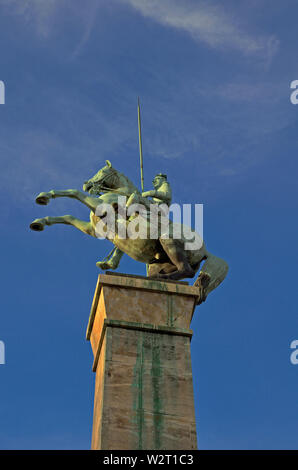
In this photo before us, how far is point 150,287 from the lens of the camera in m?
13.8

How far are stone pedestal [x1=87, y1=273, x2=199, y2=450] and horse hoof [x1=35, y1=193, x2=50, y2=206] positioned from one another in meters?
2.62

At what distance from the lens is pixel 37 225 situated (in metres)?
15.6

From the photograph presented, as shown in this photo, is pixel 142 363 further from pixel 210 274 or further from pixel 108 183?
pixel 108 183

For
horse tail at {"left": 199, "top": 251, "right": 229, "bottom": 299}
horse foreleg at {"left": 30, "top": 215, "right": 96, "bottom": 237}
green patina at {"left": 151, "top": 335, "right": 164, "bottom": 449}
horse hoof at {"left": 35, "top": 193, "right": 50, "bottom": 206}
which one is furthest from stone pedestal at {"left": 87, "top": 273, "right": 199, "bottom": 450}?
horse hoof at {"left": 35, "top": 193, "right": 50, "bottom": 206}

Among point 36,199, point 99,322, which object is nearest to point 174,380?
point 99,322

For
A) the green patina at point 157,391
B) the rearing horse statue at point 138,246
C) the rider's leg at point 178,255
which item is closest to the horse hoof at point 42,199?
the rearing horse statue at point 138,246

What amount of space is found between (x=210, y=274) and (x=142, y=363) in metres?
3.09

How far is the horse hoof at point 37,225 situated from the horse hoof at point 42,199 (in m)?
0.36

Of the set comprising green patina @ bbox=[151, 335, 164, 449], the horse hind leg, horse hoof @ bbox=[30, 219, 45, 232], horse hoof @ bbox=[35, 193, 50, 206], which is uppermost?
horse hoof @ bbox=[35, 193, 50, 206]

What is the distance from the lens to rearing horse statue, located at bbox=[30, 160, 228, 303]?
1498 centimetres

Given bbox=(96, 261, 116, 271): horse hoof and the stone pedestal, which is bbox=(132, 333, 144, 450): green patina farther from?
bbox=(96, 261, 116, 271): horse hoof

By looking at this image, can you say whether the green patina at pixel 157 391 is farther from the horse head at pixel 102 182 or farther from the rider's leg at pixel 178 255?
the horse head at pixel 102 182

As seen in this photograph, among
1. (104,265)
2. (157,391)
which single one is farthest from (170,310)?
(104,265)
